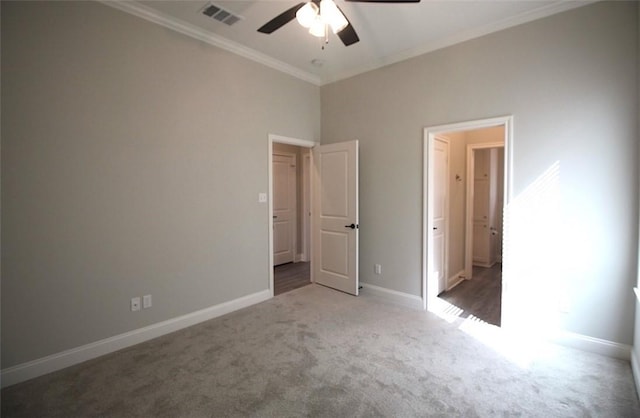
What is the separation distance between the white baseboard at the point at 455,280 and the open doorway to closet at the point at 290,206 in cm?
250

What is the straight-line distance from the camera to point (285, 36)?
3418mm

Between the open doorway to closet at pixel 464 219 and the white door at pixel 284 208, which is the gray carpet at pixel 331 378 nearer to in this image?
the open doorway to closet at pixel 464 219

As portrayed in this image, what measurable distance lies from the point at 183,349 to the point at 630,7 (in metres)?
4.80

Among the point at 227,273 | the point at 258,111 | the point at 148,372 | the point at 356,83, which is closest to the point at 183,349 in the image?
the point at 148,372

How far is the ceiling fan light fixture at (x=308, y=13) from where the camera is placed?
204cm

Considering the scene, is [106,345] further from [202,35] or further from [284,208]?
[284,208]

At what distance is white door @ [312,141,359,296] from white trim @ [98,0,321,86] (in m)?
1.17

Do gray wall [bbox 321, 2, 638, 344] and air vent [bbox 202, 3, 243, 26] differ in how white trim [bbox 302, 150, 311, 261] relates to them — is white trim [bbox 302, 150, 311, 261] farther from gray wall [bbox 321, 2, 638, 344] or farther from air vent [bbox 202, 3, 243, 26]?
air vent [bbox 202, 3, 243, 26]

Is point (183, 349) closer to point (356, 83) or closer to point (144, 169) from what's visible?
point (144, 169)

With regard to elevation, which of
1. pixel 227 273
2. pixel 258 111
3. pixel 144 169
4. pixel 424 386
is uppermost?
pixel 258 111

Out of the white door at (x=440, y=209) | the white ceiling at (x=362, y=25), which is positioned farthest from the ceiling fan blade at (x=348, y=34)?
the white door at (x=440, y=209)

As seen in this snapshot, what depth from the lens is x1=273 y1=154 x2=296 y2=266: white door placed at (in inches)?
242

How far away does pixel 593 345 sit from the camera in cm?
271

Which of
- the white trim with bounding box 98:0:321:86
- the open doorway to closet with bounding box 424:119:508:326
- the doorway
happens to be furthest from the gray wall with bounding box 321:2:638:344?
the doorway
